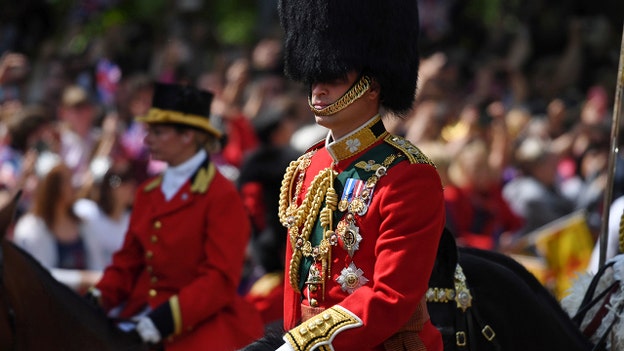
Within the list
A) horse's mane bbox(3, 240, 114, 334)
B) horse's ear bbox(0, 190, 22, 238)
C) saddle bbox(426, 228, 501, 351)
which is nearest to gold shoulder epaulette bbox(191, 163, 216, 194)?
horse's mane bbox(3, 240, 114, 334)

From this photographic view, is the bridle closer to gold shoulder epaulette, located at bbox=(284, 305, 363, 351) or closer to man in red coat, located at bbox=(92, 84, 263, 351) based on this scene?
man in red coat, located at bbox=(92, 84, 263, 351)

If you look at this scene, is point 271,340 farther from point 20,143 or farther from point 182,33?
point 182,33

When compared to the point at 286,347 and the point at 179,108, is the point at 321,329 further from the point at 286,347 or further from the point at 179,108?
the point at 179,108

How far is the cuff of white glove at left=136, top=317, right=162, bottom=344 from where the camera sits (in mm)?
5027

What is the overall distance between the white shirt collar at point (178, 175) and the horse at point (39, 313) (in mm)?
898

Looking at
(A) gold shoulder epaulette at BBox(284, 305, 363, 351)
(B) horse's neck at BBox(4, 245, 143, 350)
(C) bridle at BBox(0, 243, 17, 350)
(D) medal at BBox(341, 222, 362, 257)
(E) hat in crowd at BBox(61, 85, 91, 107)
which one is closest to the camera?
(A) gold shoulder epaulette at BBox(284, 305, 363, 351)

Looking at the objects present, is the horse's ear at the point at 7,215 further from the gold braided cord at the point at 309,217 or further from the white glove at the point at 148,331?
the gold braided cord at the point at 309,217

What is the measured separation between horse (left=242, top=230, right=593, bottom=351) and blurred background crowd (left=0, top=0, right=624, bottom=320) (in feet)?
2.09

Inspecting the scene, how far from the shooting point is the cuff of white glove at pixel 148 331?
5.03 m

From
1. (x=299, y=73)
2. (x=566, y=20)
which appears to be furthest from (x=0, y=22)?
(x=299, y=73)

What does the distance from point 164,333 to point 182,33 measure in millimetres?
11328

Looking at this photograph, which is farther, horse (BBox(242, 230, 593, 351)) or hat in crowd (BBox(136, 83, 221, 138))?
hat in crowd (BBox(136, 83, 221, 138))

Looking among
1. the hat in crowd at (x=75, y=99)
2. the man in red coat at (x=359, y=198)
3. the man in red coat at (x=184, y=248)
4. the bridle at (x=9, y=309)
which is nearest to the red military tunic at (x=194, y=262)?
the man in red coat at (x=184, y=248)

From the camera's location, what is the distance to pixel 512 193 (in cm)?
1060
